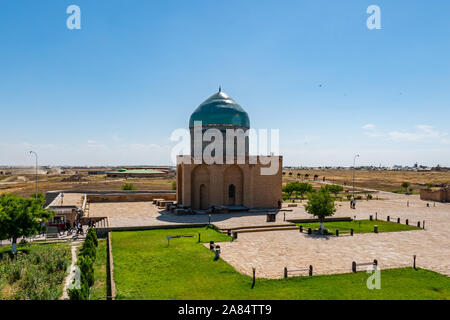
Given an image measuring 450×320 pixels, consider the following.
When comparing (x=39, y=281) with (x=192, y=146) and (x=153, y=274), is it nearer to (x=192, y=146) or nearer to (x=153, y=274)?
(x=153, y=274)

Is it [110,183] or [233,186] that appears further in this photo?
[110,183]

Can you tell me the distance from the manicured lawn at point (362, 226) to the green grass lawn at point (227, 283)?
10.2 m

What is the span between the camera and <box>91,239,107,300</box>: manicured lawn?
42.2 feet

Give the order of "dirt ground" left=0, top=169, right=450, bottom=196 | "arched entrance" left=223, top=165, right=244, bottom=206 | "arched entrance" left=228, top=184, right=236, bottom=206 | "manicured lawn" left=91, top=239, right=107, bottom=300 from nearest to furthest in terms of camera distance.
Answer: "manicured lawn" left=91, top=239, right=107, bottom=300, "arched entrance" left=223, top=165, right=244, bottom=206, "arched entrance" left=228, top=184, right=236, bottom=206, "dirt ground" left=0, top=169, right=450, bottom=196

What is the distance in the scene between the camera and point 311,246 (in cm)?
1980

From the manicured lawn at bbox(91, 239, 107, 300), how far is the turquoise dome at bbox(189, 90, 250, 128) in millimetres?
17437

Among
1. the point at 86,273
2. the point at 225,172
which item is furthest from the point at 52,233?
the point at 225,172

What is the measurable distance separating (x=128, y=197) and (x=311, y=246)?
25.2m

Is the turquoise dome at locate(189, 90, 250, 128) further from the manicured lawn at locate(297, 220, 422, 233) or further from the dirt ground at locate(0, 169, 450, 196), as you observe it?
the dirt ground at locate(0, 169, 450, 196)

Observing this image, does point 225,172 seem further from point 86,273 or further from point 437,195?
point 437,195

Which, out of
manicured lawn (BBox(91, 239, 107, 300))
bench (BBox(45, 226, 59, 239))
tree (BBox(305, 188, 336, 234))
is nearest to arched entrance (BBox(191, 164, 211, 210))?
tree (BBox(305, 188, 336, 234))

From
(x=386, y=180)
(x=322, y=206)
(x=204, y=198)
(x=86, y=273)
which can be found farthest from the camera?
(x=386, y=180)

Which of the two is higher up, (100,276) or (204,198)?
(204,198)
